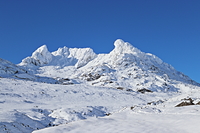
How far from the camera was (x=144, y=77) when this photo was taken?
306 ft

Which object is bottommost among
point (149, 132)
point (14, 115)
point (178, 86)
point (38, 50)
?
point (149, 132)

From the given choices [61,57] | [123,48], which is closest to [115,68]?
[123,48]

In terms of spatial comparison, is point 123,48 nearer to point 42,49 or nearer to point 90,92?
point 42,49

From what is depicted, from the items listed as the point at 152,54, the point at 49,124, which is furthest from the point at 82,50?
the point at 49,124

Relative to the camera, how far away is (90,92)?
37.9 m

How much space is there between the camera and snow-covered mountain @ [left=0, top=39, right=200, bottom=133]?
13.1 metres

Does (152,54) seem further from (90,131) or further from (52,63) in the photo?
(90,131)

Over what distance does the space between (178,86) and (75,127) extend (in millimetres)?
84026

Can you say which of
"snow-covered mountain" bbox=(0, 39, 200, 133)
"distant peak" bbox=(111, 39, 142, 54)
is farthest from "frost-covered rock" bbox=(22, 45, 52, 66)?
"distant peak" bbox=(111, 39, 142, 54)

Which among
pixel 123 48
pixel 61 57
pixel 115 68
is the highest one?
pixel 61 57

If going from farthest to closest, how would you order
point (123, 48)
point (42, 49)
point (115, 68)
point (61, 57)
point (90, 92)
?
point (61, 57)
point (42, 49)
point (123, 48)
point (115, 68)
point (90, 92)

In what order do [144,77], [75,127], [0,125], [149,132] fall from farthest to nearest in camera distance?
[144,77] → [0,125] → [75,127] → [149,132]

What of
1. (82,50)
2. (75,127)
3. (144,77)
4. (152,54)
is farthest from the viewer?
(82,50)

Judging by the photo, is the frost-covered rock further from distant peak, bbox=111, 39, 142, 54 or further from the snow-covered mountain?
distant peak, bbox=111, 39, 142, 54
